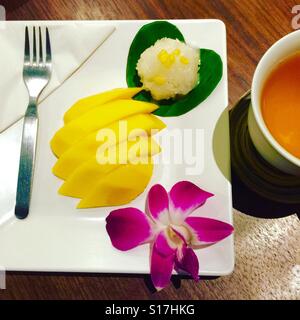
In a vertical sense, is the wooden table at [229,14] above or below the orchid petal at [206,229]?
above

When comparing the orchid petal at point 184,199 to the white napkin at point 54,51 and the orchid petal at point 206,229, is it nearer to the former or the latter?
the orchid petal at point 206,229

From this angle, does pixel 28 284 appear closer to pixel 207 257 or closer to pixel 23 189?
pixel 23 189

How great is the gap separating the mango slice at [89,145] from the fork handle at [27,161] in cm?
4

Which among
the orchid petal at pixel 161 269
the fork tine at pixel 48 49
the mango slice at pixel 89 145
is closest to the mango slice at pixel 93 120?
the mango slice at pixel 89 145

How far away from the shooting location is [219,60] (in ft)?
2.31

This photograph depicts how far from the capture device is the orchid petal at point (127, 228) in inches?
24.8

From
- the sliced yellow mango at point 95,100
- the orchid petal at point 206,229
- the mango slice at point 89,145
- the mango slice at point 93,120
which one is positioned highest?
the sliced yellow mango at point 95,100

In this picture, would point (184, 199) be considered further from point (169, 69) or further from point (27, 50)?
point (27, 50)

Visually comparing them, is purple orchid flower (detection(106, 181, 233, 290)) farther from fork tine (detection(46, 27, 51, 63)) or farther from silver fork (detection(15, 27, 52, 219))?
fork tine (detection(46, 27, 51, 63))

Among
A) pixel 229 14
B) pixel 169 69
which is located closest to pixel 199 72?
pixel 169 69

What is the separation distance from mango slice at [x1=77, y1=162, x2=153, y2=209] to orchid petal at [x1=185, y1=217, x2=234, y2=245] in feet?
0.32

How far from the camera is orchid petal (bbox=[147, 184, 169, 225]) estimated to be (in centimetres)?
65

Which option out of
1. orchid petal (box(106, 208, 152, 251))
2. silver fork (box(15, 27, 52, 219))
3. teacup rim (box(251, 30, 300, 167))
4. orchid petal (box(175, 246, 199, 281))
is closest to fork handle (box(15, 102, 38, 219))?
silver fork (box(15, 27, 52, 219))

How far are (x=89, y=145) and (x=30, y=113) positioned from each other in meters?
0.13
